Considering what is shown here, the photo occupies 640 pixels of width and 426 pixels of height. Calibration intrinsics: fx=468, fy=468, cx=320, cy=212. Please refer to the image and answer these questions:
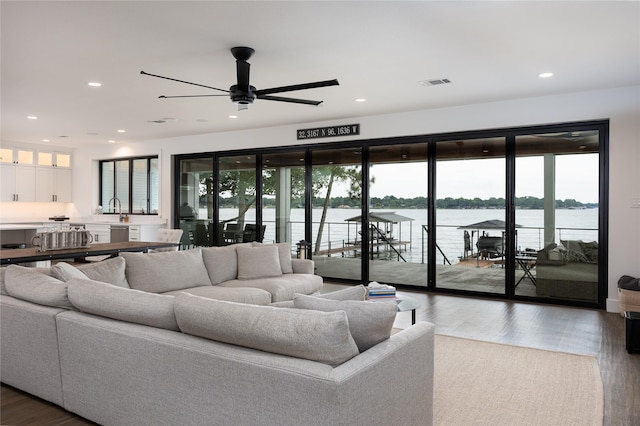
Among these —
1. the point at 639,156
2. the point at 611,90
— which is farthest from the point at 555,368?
the point at 611,90

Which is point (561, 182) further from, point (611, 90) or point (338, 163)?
point (338, 163)

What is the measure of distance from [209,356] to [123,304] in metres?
0.72

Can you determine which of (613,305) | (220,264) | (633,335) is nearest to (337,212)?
(220,264)

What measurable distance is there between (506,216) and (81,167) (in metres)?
9.42

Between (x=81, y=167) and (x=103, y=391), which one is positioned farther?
(x=81, y=167)

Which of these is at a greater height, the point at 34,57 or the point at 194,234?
the point at 34,57

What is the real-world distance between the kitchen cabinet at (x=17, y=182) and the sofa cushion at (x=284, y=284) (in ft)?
24.6

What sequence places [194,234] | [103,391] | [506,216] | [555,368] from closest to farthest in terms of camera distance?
[103,391] → [555,368] → [506,216] → [194,234]

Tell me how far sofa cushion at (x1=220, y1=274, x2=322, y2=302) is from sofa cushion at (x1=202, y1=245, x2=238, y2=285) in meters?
0.11

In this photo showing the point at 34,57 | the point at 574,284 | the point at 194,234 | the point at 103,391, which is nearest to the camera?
the point at 103,391

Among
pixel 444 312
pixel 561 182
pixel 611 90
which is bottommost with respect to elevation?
pixel 444 312

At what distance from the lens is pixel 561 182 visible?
6.04m

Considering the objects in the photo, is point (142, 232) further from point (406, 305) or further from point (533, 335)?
point (533, 335)

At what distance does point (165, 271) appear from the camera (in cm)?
436
